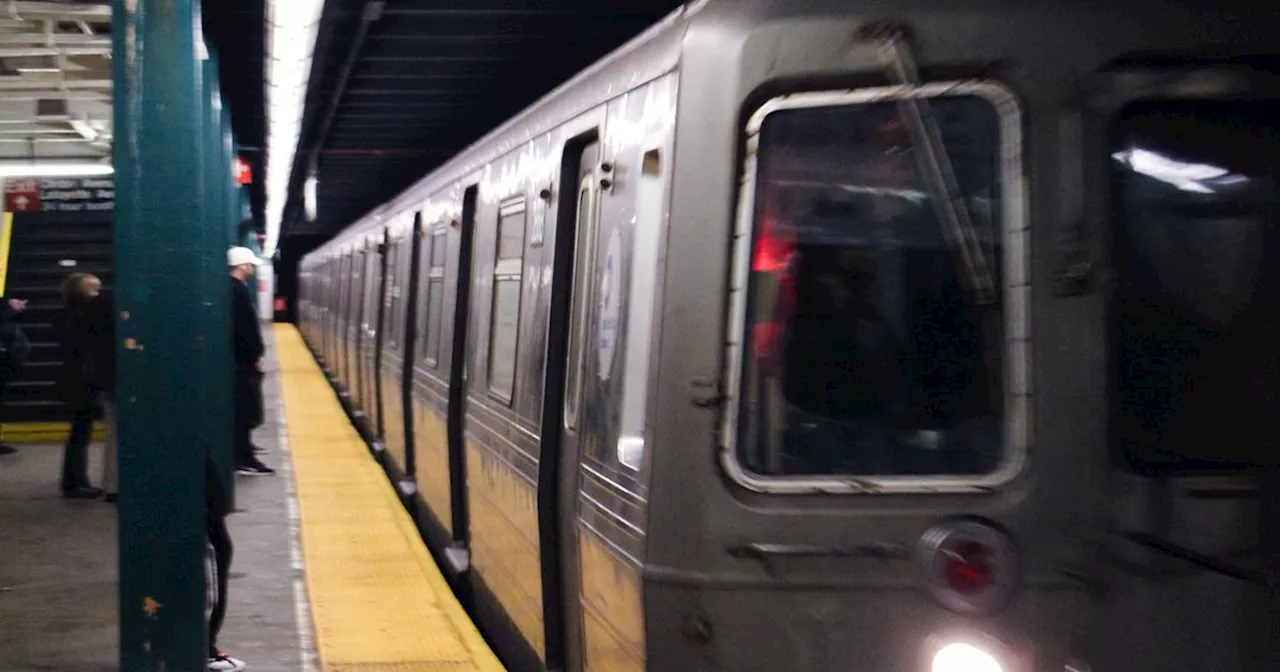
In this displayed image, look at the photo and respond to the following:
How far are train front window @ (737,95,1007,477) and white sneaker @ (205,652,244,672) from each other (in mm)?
3685

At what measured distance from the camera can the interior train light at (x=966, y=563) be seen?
3311 mm

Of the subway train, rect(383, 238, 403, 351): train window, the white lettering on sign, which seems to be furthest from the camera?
rect(383, 238, 403, 351): train window

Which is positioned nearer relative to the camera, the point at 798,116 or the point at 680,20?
the point at 798,116

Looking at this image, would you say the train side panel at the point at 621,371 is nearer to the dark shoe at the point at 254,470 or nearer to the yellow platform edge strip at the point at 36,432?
the dark shoe at the point at 254,470

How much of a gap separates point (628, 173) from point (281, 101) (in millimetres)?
11543

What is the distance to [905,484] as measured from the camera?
3.40 meters

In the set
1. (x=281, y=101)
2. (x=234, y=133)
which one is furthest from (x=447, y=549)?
(x=234, y=133)

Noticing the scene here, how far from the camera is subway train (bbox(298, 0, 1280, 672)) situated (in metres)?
3.36

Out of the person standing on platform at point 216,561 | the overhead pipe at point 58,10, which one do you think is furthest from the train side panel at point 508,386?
the overhead pipe at point 58,10

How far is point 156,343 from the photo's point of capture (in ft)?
18.9

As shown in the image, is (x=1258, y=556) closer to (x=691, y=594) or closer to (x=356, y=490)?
(x=691, y=594)

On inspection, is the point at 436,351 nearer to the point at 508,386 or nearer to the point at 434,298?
the point at 434,298

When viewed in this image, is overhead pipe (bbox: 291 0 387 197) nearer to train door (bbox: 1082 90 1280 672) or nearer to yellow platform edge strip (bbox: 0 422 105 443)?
yellow platform edge strip (bbox: 0 422 105 443)

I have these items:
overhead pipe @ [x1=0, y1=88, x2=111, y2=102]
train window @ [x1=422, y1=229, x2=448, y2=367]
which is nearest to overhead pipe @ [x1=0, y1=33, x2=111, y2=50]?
overhead pipe @ [x1=0, y1=88, x2=111, y2=102]
